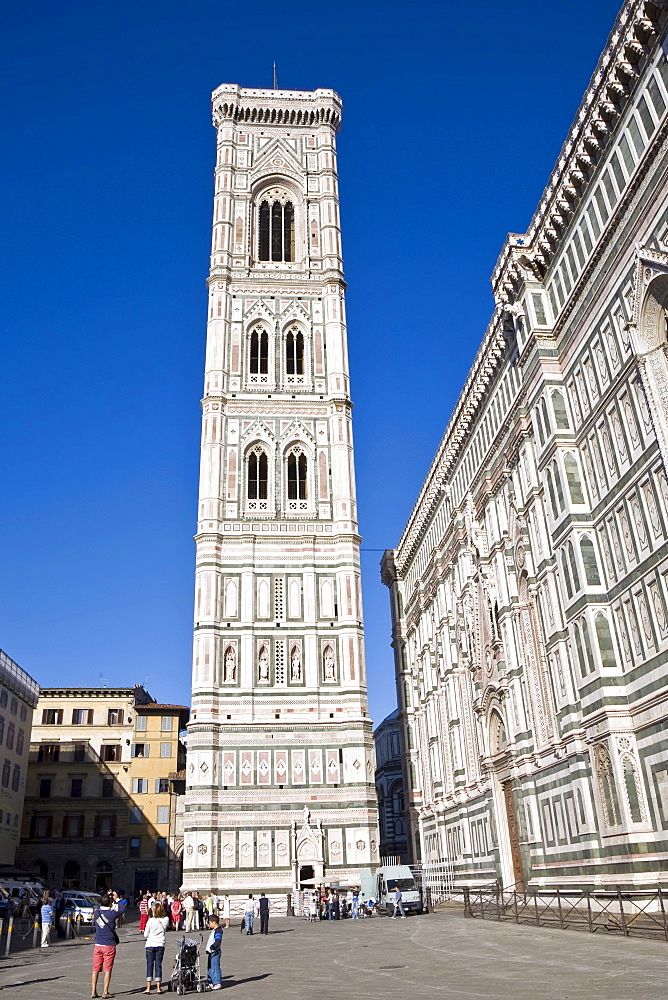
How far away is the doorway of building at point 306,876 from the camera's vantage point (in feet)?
132

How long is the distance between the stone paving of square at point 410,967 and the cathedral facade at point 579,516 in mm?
3488

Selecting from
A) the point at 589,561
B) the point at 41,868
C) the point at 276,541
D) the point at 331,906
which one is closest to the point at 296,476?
the point at 276,541

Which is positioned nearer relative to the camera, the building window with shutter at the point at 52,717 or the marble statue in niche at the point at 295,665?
the marble statue in niche at the point at 295,665

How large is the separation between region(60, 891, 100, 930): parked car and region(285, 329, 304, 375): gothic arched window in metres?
31.3

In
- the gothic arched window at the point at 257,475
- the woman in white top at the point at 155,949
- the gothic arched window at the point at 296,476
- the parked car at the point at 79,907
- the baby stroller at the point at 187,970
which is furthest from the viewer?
the gothic arched window at the point at 296,476

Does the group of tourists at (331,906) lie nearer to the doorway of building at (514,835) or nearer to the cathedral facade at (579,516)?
the cathedral facade at (579,516)

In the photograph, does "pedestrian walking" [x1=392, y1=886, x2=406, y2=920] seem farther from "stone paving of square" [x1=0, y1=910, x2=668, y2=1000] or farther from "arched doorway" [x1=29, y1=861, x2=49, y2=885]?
"arched doorway" [x1=29, y1=861, x2=49, y2=885]

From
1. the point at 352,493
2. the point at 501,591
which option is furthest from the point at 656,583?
the point at 352,493

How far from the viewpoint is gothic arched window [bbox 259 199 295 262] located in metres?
56.7

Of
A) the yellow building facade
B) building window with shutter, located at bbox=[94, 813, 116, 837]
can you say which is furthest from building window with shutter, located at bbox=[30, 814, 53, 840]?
building window with shutter, located at bbox=[94, 813, 116, 837]

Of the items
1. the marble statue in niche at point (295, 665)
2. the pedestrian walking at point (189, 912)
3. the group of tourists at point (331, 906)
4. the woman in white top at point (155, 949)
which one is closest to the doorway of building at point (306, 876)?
the group of tourists at point (331, 906)

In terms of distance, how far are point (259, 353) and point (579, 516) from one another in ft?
107

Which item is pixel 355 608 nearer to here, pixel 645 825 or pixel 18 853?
pixel 645 825

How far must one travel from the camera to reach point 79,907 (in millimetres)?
41188
